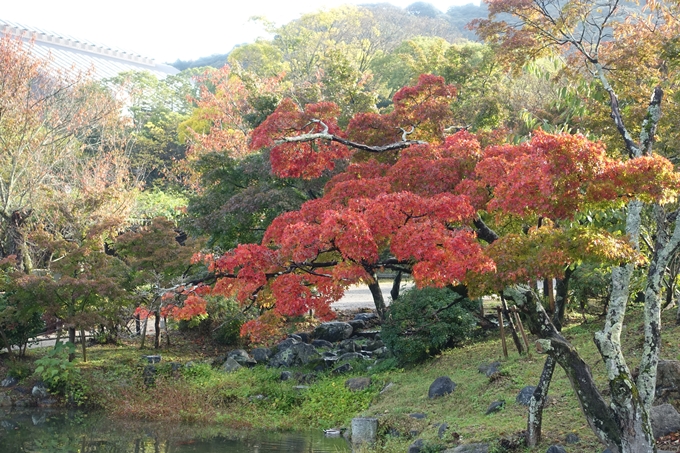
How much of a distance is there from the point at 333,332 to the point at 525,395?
8873mm

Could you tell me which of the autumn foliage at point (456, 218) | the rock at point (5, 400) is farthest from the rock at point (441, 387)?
the rock at point (5, 400)

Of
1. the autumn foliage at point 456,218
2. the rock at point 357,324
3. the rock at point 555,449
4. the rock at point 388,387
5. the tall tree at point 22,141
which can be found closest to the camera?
the autumn foliage at point 456,218

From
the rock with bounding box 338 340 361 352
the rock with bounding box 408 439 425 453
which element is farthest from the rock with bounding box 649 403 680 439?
the rock with bounding box 338 340 361 352

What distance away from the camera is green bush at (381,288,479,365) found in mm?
12703

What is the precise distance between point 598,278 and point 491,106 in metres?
4.50

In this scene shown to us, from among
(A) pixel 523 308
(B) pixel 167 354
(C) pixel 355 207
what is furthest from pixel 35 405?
(A) pixel 523 308

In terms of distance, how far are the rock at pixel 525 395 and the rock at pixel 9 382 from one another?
1061cm

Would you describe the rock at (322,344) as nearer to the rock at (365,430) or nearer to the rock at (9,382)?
the rock at (365,430)

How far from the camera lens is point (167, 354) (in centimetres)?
1645

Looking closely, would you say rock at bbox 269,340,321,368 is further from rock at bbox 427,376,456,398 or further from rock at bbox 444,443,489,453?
rock at bbox 444,443,489,453

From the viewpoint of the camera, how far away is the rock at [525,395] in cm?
934

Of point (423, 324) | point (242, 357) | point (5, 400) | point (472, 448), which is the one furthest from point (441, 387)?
point (5, 400)

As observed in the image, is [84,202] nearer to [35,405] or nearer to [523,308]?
[35,405]

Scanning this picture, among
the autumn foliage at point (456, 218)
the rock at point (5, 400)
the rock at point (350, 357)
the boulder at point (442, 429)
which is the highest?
the autumn foliage at point (456, 218)
